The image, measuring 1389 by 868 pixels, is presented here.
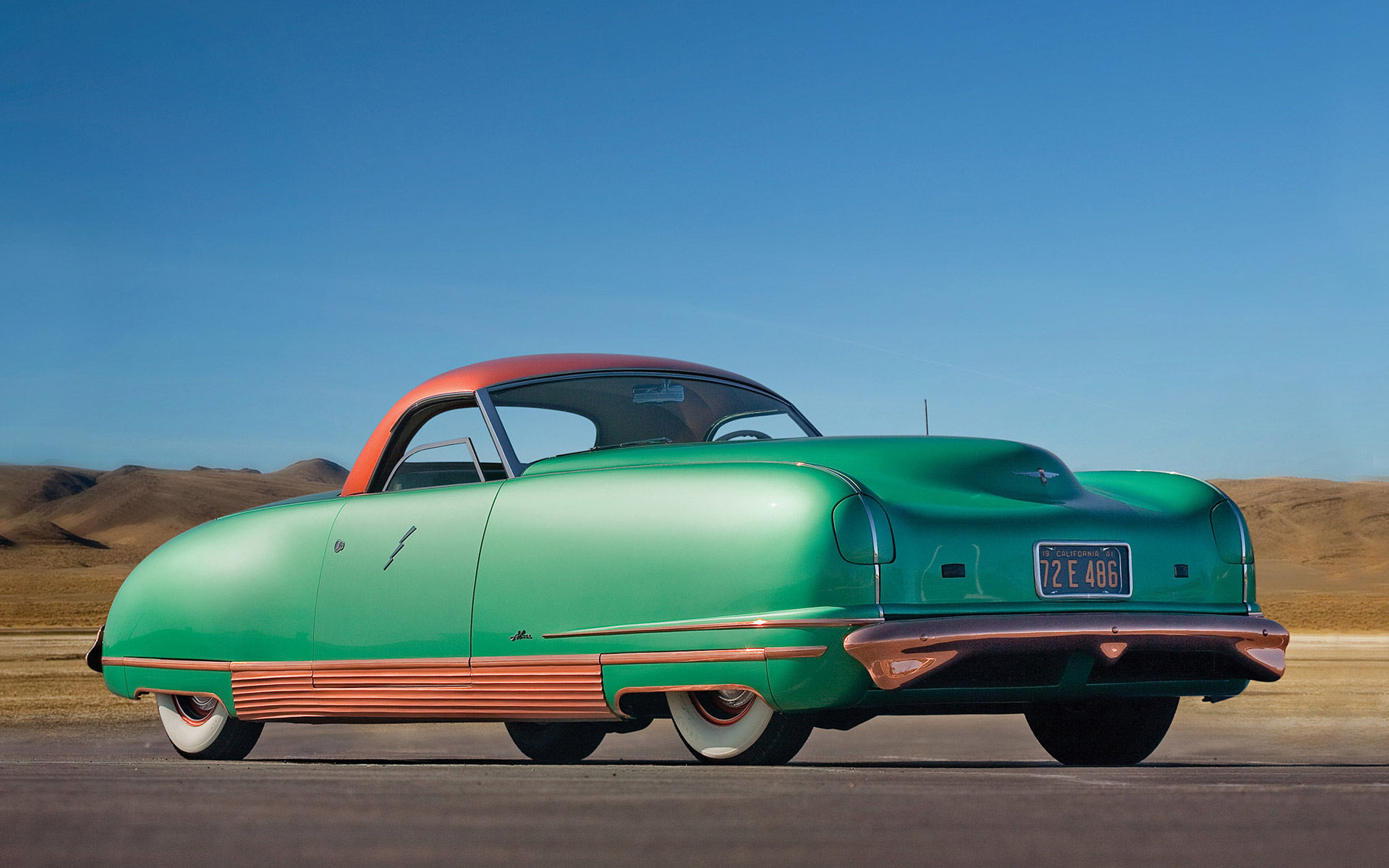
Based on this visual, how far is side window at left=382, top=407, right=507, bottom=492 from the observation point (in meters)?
5.80

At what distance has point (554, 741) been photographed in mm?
6684

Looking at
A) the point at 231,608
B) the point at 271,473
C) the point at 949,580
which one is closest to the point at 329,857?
the point at 949,580

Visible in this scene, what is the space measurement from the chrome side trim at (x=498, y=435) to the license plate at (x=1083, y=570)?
6.73 feet

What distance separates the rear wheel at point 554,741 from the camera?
666 centimetres

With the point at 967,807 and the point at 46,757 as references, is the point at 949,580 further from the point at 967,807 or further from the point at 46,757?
the point at 46,757

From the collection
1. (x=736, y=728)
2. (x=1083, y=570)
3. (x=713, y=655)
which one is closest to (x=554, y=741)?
(x=736, y=728)

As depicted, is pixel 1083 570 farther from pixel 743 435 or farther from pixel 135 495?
pixel 135 495

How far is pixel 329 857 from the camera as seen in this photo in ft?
9.41

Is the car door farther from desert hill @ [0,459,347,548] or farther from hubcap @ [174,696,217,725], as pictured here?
desert hill @ [0,459,347,548]

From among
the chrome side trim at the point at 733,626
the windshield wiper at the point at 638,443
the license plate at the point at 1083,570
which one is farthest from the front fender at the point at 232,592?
the license plate at the point at 1083,570

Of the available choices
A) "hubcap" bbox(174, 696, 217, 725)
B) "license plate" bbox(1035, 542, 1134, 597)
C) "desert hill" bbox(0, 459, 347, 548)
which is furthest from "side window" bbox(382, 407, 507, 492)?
"desert hill" bbox(0, 459, 347, 548)

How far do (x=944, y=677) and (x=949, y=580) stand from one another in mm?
304

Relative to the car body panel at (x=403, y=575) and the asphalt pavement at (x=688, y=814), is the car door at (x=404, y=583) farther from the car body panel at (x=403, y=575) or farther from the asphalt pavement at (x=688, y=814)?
the asphalt pavement at (x=688, y=814)

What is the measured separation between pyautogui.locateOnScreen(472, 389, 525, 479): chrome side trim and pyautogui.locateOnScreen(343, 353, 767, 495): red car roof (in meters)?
0.08
